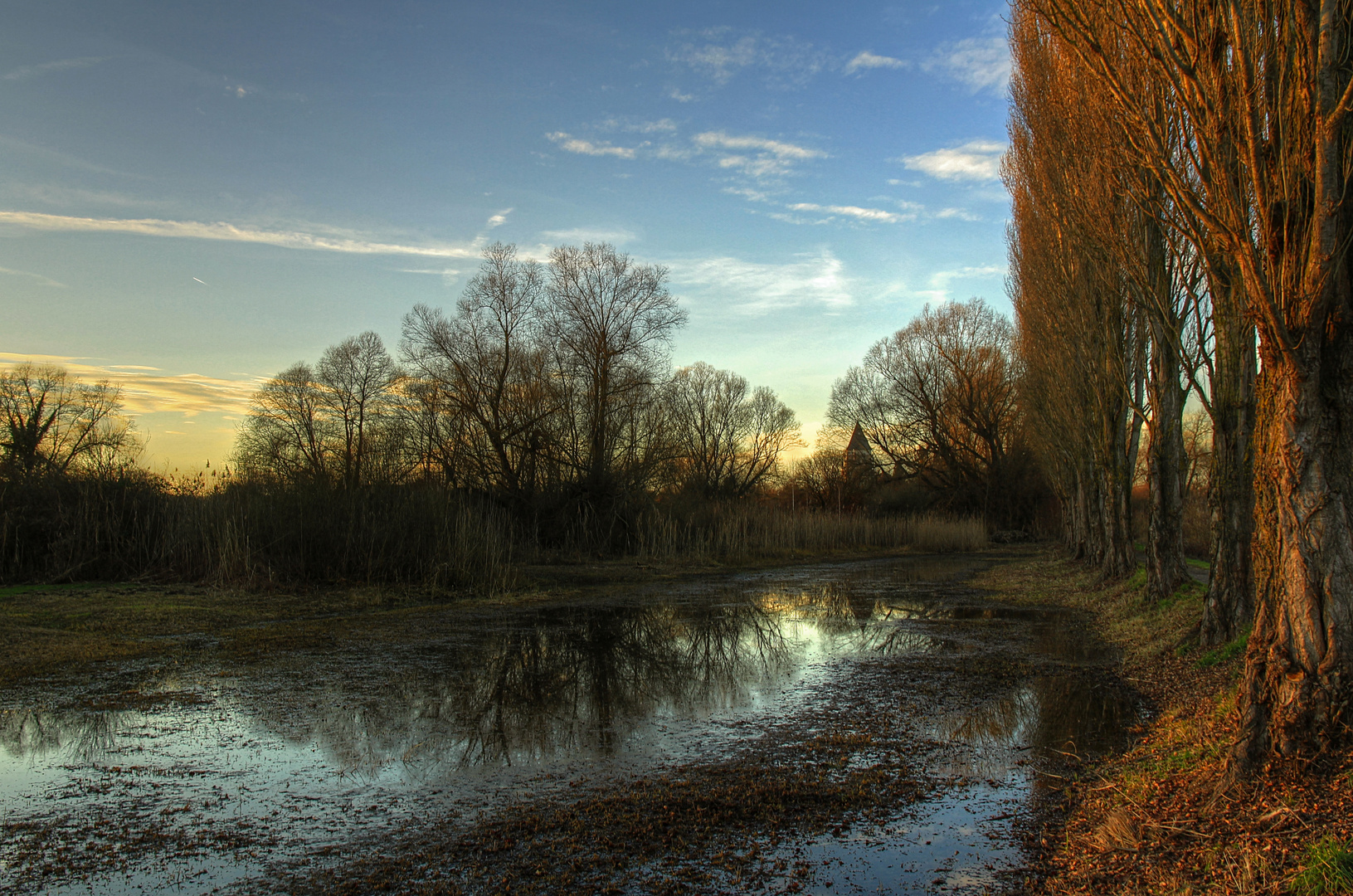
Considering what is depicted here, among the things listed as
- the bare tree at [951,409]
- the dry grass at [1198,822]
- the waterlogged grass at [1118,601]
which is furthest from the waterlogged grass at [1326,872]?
the bare tree at [951,409]

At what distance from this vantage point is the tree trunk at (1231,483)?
6949 millimetres

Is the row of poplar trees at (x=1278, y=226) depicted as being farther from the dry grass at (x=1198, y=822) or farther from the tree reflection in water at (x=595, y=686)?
the tree reflection in water at (x=595, y=686)

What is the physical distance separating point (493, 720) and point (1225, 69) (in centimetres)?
623

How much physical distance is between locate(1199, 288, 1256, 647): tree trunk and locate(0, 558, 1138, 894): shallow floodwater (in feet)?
3.85

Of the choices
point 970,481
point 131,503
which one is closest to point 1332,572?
point 131,503

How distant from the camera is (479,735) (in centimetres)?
563

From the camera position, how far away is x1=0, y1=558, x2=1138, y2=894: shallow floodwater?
146 inches

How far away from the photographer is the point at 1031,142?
551 inches

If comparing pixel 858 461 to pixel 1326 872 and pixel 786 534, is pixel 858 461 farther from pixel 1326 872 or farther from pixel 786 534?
pixel 1326 872

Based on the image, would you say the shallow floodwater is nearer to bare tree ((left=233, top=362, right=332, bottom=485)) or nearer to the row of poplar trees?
the row of poplar trees

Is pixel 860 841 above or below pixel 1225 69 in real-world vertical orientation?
below

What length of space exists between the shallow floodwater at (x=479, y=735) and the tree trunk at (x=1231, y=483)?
3.85 feet

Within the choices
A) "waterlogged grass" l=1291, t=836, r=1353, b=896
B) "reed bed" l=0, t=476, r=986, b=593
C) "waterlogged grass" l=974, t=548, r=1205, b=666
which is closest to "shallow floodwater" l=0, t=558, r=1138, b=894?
"waterlogged grass" l=974, t=548, r=1205, b=666

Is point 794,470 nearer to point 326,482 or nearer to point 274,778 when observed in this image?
point 326,482
